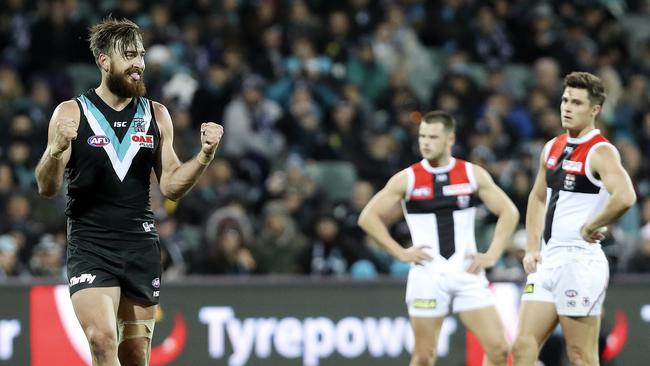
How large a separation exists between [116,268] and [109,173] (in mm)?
547

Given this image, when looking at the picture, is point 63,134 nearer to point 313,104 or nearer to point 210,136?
point 210,136

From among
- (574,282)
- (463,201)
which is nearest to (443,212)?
(463,201)

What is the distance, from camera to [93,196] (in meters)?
6.84

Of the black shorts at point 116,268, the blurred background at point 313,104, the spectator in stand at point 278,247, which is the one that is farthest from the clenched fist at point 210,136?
the spectator in stand at point 278,247

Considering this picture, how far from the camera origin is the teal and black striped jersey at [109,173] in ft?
22.2

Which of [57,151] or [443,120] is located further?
[443,120]

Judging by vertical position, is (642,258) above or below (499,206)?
below

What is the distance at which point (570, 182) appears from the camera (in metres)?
7.91

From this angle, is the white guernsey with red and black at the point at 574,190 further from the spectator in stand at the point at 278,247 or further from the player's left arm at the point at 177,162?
the spectator in stand at the point at 278,247

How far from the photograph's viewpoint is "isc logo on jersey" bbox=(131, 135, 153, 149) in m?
6.87

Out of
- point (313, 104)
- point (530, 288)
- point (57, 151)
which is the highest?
point (313, 104)

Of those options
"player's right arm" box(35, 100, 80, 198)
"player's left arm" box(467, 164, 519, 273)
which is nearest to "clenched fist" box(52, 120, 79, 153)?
"player's right arm" box(35, 100, 80, 198)

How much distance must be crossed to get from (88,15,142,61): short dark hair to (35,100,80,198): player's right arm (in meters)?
0.42

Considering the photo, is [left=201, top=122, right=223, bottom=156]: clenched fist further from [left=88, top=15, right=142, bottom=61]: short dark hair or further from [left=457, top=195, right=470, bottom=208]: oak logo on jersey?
[left=457, top=195, right=470, bottom=208]: oak logo on jersey
